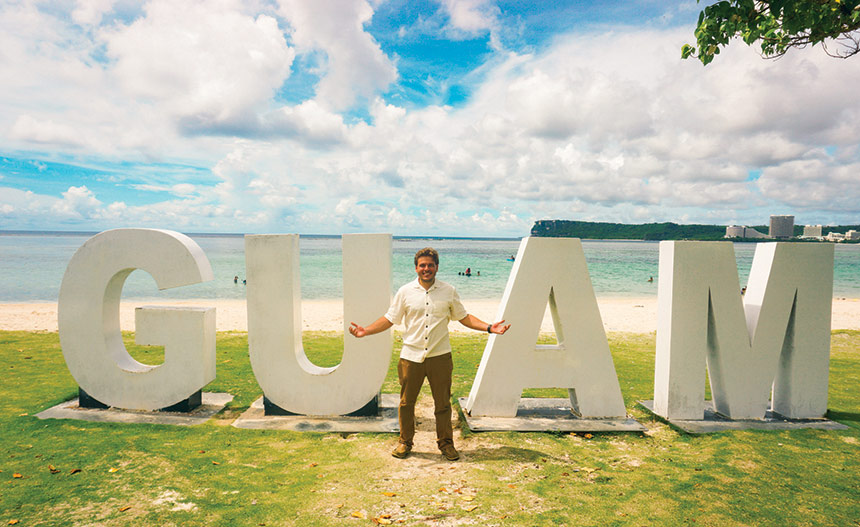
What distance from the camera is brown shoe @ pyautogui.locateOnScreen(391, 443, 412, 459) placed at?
4.93 m

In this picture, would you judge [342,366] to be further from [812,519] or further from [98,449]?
[812,519]

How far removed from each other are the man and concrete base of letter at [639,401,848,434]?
316 centimetres

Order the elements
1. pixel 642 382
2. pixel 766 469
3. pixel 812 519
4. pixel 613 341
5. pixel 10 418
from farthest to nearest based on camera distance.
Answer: pixel 613 341 < pixel 642 382 < pixel 10 418 < pixel 766 469 < pixel 812 519

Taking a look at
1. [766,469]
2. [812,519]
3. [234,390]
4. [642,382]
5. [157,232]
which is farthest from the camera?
[642,382]

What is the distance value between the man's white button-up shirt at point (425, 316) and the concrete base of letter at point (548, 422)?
1591 mm

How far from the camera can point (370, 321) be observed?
599cm

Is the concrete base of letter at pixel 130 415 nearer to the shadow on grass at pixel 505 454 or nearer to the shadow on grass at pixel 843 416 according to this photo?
the shadow on grass at pixel 505 454

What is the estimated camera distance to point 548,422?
19.7ft

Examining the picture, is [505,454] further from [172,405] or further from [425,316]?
[172,405]

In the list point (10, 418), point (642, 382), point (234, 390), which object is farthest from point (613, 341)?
point (10, 418)

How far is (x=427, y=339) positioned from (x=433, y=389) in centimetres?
59

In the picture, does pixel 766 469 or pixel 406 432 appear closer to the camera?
pixel 766 469

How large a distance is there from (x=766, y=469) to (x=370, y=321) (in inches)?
190

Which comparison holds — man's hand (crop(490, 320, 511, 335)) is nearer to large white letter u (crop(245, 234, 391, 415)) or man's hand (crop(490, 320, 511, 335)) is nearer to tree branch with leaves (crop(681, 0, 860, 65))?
large white letter u (crop(245, 234, 391, 415))
